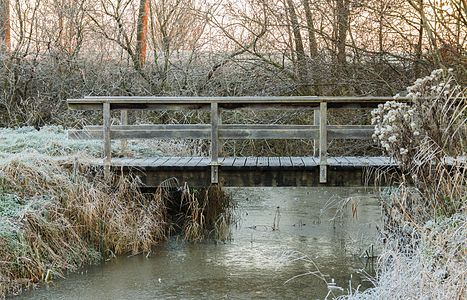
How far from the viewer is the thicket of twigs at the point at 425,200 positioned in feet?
17.5

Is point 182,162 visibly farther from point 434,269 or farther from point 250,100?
point 434,269

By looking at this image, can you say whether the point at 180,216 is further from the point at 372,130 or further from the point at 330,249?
the point at 372,130

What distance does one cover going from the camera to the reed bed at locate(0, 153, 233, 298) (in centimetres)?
729

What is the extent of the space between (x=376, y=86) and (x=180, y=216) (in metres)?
6.06

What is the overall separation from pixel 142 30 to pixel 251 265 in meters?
10.2

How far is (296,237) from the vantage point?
Answer: 966cm

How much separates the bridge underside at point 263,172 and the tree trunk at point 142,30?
8.50 meters

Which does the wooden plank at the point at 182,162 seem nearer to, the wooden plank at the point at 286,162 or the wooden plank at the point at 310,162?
the wooden plank at the point at 286,162

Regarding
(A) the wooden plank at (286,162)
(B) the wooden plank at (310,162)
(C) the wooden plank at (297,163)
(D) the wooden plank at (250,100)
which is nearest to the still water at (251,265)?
(B) the wooden plank at (310,162)

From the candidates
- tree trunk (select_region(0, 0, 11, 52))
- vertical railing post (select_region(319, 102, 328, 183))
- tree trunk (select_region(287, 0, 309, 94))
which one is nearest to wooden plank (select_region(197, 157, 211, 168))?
vertical railing post (select_region(319, 102, 328, 183))

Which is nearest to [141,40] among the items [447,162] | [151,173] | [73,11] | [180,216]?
[73,11]

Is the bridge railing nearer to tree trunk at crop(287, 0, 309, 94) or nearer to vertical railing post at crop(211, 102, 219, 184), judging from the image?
vertical railing post at crop(211, 102, 219, 184)

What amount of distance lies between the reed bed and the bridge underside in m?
0.18

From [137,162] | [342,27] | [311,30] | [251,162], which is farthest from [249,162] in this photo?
[342,27]
